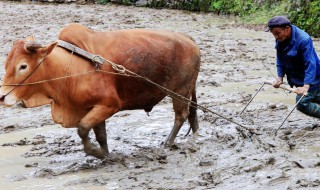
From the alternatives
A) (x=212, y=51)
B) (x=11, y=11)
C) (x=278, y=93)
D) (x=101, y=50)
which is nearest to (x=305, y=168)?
(x=101, y=50)

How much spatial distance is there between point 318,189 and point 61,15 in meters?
16.2

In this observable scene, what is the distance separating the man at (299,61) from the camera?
253 inches

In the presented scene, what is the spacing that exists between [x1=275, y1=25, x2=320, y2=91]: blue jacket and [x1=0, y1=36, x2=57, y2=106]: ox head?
2.73 meters

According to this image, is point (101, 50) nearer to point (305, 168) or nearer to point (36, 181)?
point (36, 181)

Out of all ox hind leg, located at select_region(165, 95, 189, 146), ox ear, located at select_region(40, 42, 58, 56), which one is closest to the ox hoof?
ox hind leg, located at select_region(165, 95, 189, 146)

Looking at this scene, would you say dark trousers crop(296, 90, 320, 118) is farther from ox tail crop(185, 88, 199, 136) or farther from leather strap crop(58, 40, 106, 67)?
leather strap crop(58, 40, 106, 67)

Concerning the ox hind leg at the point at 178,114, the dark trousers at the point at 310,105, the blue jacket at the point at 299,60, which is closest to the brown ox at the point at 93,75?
the ox hind leg at the point at 178,114

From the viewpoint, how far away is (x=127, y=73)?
606cm

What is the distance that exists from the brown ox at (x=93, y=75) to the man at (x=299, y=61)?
44.1 inches

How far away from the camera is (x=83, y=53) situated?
590cm

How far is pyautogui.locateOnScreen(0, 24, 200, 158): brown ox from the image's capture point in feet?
18.8

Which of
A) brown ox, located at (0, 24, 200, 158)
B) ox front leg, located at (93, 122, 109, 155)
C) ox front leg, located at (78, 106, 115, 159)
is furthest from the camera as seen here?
ox front leg, located at (93, 122, 109, 155)

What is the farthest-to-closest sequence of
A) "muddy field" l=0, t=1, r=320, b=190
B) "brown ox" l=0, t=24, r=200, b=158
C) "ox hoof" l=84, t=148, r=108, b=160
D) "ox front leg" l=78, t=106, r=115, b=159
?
"ox hoof" l=84, t=148, r=108, b=160 < "ox front leg" l=78, t=106, r=115, b=159 < "brown ox" l=0, t=24, r=200, b=158 < "muddy field" l=0, t=1, r=320, b=190

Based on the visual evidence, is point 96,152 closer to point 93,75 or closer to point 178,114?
point 93,75
